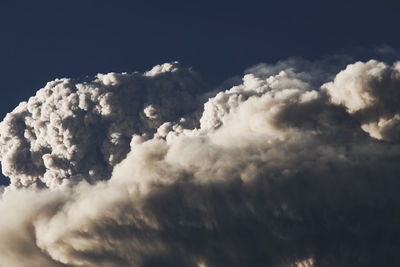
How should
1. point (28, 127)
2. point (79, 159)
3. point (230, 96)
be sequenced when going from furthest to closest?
point (28, 127), point (79, 159), point (230, 96)

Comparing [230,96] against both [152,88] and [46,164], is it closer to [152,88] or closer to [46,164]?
[152,88]

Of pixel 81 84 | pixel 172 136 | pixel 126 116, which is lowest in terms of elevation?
pixel 172 136

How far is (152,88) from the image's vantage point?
5950 centimetres

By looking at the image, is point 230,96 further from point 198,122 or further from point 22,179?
point 22,179

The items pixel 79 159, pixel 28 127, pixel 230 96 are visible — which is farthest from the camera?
pixel 28 127

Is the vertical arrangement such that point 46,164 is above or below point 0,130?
below

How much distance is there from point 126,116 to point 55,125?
5.09m

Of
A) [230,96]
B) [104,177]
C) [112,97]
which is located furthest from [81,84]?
[230,96]

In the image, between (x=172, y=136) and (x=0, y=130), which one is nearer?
(x=172, y=136)

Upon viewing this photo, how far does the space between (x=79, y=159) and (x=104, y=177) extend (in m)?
2.17

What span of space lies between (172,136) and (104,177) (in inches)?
273

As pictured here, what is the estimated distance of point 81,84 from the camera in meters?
60.6

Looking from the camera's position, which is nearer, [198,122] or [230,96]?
[230,96]

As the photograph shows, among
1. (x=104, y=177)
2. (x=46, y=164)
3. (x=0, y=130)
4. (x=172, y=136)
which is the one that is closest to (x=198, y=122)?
(x=172, y=136)
